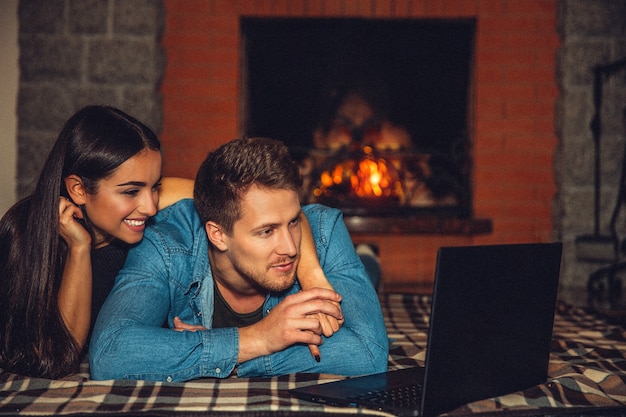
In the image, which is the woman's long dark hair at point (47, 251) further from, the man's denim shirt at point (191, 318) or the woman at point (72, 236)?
the man's denim shirt at point (191, 318)

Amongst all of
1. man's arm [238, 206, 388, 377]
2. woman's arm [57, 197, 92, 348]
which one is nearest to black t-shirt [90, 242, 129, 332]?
woman's arm [57, 197, 92, 348]

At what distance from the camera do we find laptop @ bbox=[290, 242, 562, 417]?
3.82 feet

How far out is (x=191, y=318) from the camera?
174 cm

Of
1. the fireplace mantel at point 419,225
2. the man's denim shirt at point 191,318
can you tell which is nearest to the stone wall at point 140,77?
the fireplace mantel at point 419,225

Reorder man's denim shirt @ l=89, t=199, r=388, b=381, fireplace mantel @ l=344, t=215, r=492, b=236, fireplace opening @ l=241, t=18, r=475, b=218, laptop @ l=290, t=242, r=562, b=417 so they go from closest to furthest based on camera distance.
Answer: laptop @ l=290, t=242, r=562, b=417 → man's denim shirt @ l=89, t=199, r=388, b=381 → fireplace mantel @ l=344, t=215, r=492, b=236 → fireplace opening @ l=241, t=18, r=475, b=218

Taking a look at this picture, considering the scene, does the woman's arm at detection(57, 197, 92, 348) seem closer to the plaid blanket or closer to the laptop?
the plaid blanket

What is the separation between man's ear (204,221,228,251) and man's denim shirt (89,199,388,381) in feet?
0.29

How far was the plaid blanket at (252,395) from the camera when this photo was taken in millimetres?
1254

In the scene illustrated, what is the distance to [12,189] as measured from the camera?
10.9ft

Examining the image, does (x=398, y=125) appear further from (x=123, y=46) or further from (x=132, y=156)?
(x=132, y=156)

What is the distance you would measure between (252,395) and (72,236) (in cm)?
60

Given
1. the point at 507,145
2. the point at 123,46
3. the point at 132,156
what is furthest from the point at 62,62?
the point at 507,145

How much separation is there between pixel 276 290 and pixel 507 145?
88.2 inches

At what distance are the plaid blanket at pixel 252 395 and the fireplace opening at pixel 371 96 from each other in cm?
193
